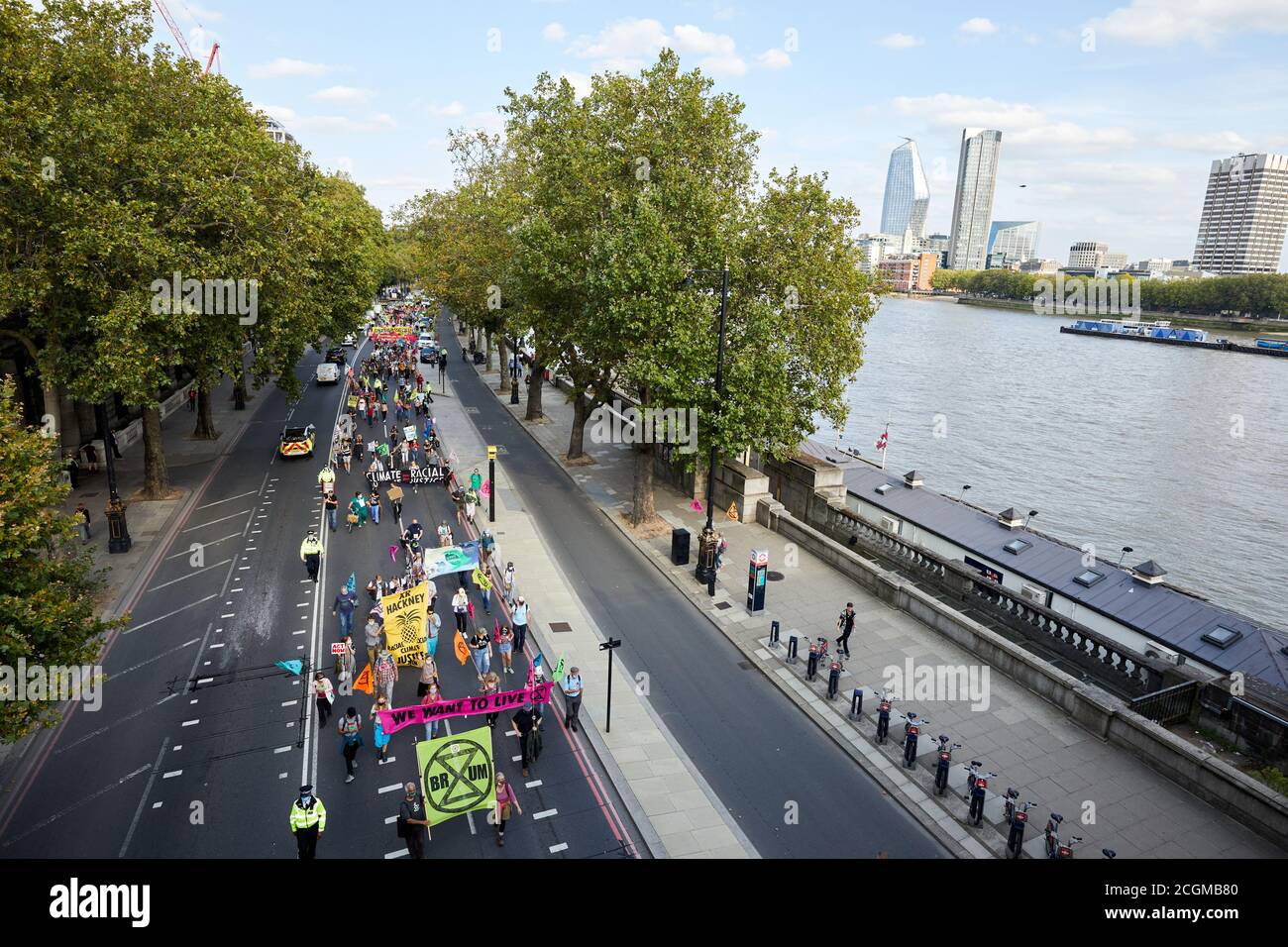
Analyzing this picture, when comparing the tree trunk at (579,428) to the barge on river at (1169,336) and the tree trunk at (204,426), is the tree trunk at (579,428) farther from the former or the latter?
the barge on river at (1169,336)

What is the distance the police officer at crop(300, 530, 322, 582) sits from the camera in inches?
992

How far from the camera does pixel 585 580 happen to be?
89.0ft

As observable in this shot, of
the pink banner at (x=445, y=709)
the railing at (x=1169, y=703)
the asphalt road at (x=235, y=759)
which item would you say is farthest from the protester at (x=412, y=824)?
the railing at (x=1169, y=703)

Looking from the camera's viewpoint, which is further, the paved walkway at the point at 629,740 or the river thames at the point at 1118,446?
the river thames at the point at 1118,446

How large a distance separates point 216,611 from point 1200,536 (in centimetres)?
5305

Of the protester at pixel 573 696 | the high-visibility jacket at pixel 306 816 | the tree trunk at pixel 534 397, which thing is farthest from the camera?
the tree trunk at pixel 534 397

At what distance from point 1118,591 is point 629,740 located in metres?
17.8

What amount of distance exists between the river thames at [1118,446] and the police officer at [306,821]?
138 feet

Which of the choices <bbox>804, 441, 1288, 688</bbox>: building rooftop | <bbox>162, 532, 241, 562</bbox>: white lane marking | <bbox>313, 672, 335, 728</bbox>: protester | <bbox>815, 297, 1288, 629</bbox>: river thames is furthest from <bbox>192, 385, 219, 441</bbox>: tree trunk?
<bbox>815, 297, 1288, 629</bbox>: river thames

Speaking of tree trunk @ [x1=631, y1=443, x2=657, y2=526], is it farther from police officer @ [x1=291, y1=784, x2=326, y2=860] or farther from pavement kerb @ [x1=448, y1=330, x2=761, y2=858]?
police officer @ [x1=291, y1=784, x2=326, y2=860]

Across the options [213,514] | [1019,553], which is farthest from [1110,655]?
[213,514]

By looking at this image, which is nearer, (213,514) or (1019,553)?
(1019,553)

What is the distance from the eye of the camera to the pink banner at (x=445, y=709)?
16797 millimetres
